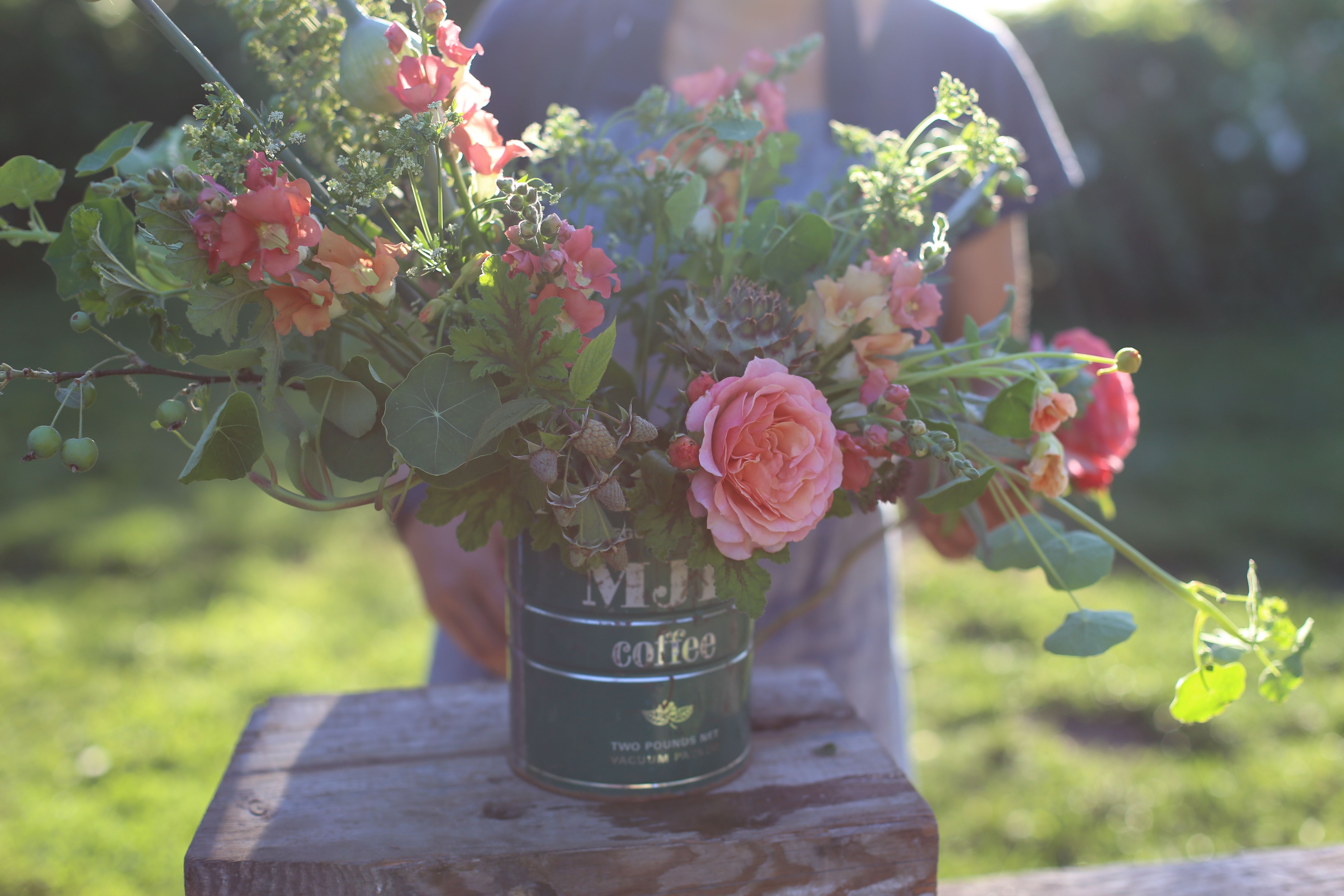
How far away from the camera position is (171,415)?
2.05 ft

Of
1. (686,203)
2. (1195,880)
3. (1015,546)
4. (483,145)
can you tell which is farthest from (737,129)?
(1195,880)

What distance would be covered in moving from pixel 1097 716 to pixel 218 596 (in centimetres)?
255

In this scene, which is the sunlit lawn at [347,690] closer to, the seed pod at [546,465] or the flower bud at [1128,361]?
→ the flower bud at [1128,361]

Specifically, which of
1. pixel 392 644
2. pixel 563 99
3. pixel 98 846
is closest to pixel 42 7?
pixel 392 644

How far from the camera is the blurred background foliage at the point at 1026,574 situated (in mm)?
2244

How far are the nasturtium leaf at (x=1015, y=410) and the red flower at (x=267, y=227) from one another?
490mm

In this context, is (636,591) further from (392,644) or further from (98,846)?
(392,644)

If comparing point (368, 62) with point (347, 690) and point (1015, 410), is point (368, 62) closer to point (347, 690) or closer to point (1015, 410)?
point (1015, 410)

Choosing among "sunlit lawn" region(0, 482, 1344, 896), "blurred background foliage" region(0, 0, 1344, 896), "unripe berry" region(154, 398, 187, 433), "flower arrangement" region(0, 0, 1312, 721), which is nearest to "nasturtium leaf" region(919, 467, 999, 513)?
"flower arrangement" region(0, 0, 1312, 721)

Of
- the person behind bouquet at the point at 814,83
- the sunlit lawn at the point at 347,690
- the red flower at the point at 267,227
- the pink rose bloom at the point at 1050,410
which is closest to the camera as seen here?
the red flower at the point at 267,227

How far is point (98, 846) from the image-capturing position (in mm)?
2061

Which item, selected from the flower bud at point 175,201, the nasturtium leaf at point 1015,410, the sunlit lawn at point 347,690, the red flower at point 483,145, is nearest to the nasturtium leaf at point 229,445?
the flower bud at point 175,201

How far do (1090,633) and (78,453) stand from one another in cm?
68

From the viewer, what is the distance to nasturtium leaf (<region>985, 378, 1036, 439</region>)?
74 centimetres
